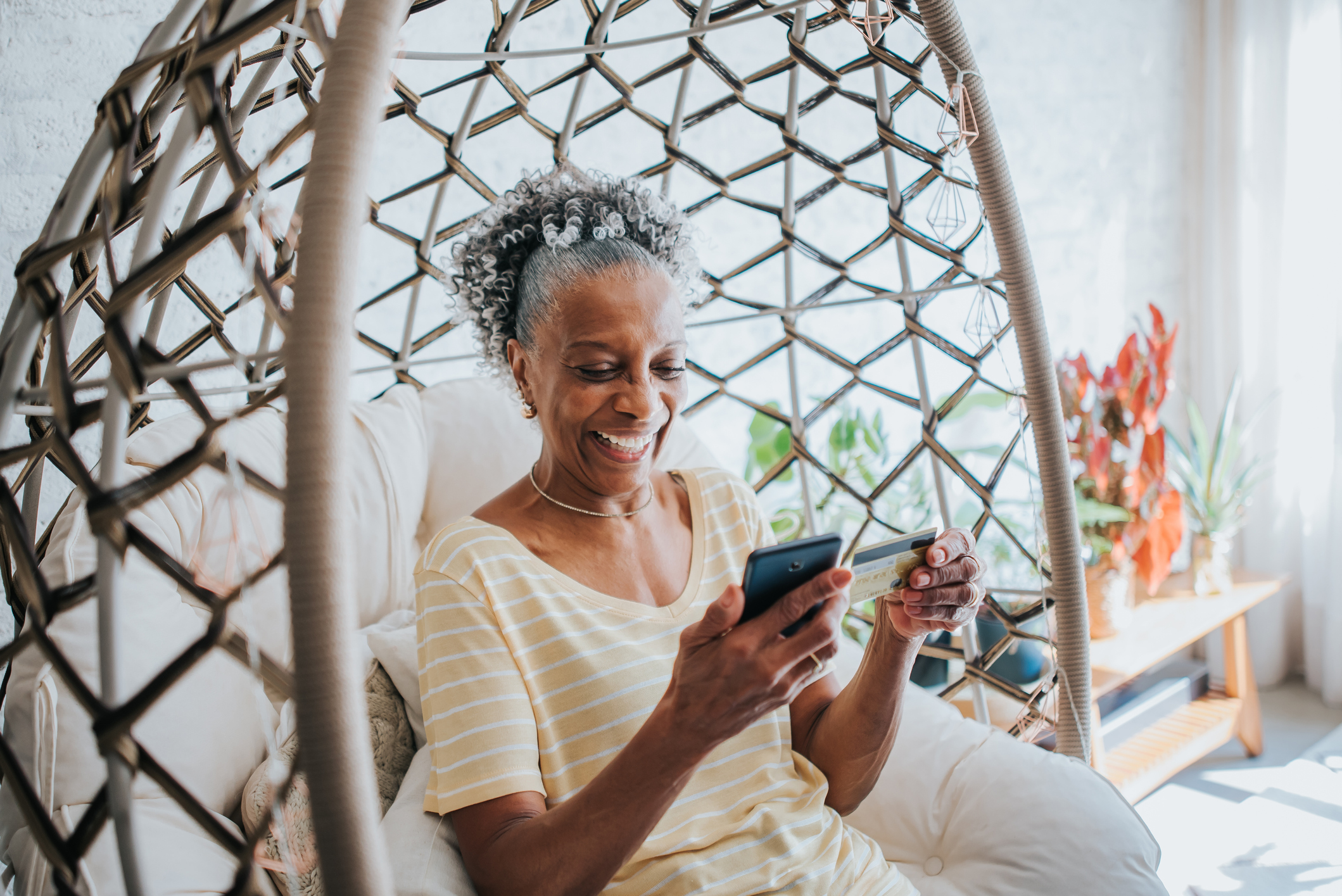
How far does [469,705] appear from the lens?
831 millimetres

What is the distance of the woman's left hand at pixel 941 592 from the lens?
893mm

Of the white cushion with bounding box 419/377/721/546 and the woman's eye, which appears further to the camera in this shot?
the white cushion with bounding box 419/377/721/546

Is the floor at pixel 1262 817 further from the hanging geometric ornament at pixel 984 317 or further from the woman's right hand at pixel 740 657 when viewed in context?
the woman's right hand at pixel 740 657

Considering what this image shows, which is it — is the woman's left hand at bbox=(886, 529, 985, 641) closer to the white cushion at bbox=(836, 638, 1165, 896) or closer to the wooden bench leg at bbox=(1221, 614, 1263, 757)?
the white cushion at bbox=(836, 638, 1165, 896)

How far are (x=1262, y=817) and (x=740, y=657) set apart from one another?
2.21 meters

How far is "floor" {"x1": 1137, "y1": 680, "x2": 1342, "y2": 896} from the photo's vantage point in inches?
75.6

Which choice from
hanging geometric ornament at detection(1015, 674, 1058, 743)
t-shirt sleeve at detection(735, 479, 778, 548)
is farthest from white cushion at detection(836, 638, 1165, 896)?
t-shirt sleeve at detection(735, 479, 778, 548)

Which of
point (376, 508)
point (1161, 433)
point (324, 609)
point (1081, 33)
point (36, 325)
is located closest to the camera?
point (324, 609)

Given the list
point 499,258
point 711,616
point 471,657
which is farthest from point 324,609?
point 499,258

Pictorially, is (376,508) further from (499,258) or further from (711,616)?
(711,616)

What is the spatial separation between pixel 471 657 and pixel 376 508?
0.46 m

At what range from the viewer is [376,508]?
4.06ft

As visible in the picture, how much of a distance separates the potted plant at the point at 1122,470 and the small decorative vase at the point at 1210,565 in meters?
0.39

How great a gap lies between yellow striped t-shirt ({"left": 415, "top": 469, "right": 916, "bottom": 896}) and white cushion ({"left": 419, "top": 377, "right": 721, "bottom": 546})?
413 mm
